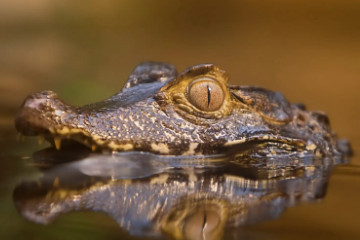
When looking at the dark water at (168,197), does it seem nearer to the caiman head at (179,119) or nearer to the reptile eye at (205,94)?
the caiman head at (179,119)

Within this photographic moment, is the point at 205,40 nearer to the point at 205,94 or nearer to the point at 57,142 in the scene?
the point at 205,94

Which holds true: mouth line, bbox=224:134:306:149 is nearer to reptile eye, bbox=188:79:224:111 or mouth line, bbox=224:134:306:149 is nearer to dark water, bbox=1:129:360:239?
dark water, bbox=1:129:360:239

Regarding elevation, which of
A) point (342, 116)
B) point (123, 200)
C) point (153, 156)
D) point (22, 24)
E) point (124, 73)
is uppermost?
point (22, 24)

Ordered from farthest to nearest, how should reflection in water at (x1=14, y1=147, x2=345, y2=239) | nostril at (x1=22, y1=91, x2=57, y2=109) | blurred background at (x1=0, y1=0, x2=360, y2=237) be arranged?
blurred background at (x1=0, y1=0, x2=360, y2=237) < nostril at (x1=22, y1=91, x2=57, y2=109) < reflection in water at (x1=14, y1=147, x2=345, y2=239)

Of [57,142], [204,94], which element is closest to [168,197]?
[57,142]

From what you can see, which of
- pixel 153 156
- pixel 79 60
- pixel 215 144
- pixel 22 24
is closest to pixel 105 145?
pixel 153 156

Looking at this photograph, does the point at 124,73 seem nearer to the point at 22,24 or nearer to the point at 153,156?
the point at 22,24

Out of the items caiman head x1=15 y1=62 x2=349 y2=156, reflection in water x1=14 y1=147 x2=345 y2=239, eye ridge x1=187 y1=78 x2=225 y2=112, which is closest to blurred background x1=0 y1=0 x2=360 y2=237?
caiman head x1=15 y1=62 x2=349 y2=156
